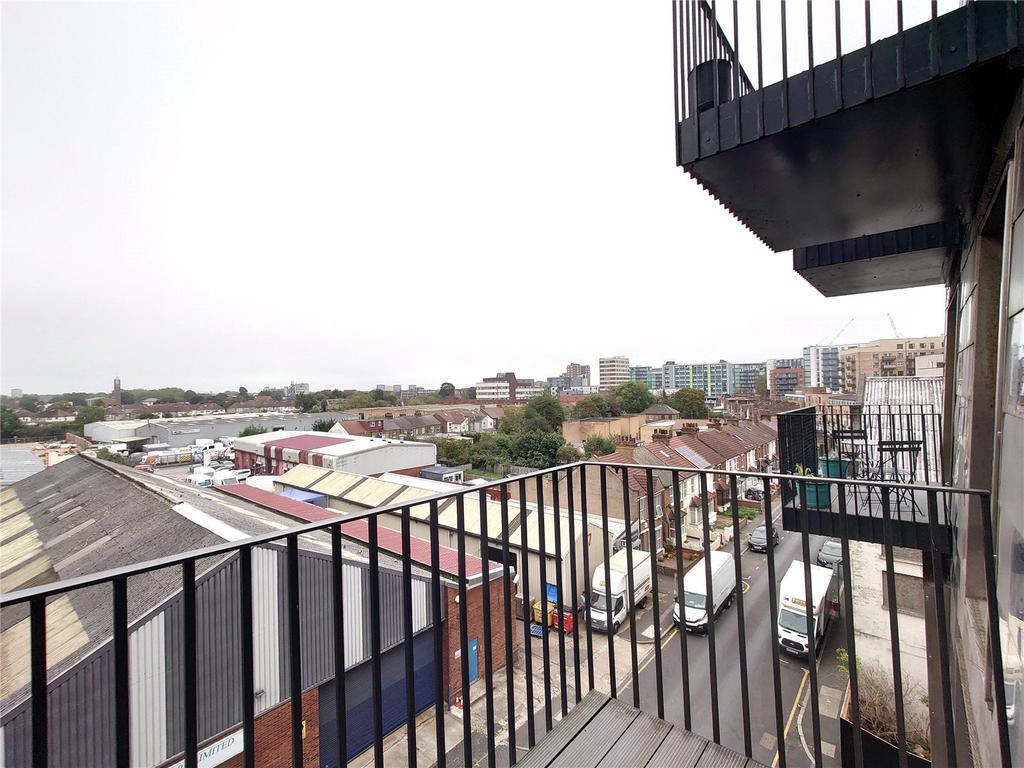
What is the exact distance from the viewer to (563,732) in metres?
1.58

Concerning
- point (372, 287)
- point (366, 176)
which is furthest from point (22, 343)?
point (372, 287)

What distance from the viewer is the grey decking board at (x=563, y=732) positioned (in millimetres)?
1467

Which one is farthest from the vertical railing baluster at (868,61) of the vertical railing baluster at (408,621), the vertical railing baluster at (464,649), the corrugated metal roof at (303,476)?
the corrugated metal roof at (303,476)

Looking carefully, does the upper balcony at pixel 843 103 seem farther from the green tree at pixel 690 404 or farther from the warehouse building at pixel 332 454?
the green tree at pixel 690 404

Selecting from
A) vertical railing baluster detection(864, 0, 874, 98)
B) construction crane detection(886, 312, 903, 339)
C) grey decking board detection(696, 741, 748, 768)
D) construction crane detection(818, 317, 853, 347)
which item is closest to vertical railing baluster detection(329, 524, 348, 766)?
grey decking board detection(696, 741, 748, 768)

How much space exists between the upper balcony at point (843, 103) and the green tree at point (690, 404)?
38797 mm

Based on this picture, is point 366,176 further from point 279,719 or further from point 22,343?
point 279,719

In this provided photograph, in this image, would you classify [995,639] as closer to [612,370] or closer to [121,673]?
[121,673]

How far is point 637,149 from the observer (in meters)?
7.12

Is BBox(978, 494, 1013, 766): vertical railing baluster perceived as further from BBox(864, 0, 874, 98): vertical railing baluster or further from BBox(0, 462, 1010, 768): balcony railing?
BBox(864, 0, 874, 98): vertical railing baluster

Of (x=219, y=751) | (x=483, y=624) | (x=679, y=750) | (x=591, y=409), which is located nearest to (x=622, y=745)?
(x=679, y=750)

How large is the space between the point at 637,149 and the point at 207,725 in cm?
901

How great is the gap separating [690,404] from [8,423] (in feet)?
140

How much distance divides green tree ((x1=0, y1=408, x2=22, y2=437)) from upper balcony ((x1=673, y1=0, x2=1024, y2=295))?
19.7 meters
